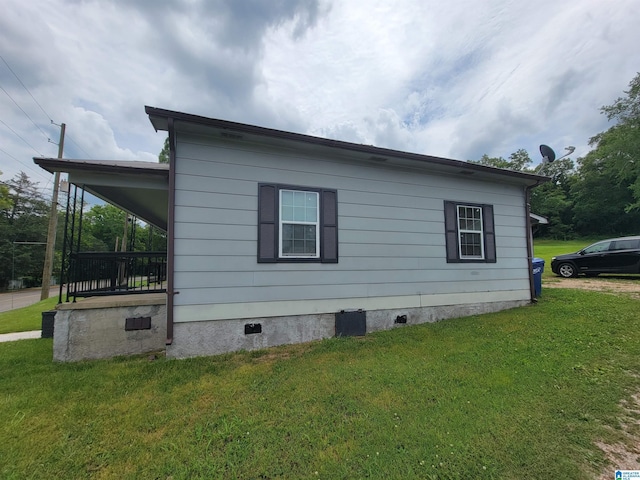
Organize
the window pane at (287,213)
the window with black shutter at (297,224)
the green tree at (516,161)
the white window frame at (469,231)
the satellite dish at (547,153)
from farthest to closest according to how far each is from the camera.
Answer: the green tree at (516,161) < the satellite dish at (547,153) < the white window frame at (469,231) < the window pane at (287,213) < the window with black shutter at (297,224)

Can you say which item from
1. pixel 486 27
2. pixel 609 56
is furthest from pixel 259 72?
pixel 609 56

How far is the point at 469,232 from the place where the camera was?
604cm

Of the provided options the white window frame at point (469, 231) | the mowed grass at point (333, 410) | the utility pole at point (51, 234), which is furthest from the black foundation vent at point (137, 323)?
the utility pole at point (51, 234)

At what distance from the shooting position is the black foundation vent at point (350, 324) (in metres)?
4.75

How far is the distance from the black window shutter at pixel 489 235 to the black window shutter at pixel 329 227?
3629 mm

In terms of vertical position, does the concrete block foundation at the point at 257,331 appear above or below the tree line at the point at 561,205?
below

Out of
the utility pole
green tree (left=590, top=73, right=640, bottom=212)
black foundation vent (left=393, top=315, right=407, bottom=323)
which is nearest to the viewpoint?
black foundation vent (left=393, top=315, right=407, bottom=323)

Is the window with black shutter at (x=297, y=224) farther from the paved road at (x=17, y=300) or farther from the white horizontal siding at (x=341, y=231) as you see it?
the paved road at (x=17, y=300)

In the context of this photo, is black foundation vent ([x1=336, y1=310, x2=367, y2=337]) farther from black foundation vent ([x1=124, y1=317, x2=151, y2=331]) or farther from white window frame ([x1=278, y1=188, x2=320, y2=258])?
black foundation vent ([x1=124, y1=317, x2=151, y2=331])

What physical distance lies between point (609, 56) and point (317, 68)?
11.6m

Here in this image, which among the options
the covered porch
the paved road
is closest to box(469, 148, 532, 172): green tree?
the covered porch

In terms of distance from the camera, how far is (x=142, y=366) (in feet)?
12.0

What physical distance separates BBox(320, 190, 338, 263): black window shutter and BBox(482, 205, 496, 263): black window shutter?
3629 millimetres

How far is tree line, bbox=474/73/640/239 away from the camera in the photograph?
21266mm
